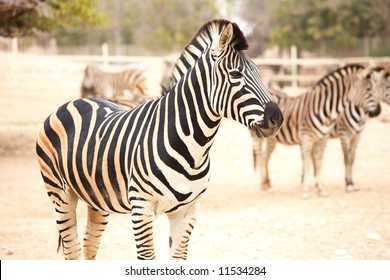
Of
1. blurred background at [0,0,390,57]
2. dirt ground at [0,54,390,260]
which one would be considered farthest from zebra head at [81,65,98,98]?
blurred background at [0,0,390,57]

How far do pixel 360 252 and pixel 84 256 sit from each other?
290 cm

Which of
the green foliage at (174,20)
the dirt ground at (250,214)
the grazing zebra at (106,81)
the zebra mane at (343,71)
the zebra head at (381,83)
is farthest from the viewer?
the green foliage at (174,20)

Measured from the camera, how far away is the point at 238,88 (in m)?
4.50

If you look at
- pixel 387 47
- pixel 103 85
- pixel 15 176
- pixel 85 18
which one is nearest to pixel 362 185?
pixel 15 176

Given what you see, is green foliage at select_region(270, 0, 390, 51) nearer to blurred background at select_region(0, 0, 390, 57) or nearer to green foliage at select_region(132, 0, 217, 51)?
blurred background at select_region(0, 0, 390, 57)

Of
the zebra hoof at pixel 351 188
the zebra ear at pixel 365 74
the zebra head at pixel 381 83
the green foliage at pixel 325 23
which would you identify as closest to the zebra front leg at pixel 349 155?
the zebra hoof at pixel 351 188

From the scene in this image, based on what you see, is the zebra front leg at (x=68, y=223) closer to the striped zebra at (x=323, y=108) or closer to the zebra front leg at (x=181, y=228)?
the zebra front leg at (x=181, y=228)

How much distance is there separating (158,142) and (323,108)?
20.2ft

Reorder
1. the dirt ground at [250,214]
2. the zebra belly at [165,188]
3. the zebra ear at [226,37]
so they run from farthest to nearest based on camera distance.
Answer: the dirt ground at [250,214] < the zebra belly at [165,188] < the zebra ear at [226,37]

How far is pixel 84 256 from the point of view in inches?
223

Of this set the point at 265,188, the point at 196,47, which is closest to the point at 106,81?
the point at 265,188

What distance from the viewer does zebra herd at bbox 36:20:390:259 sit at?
14.9 ft

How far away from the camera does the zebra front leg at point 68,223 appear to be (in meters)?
5.46

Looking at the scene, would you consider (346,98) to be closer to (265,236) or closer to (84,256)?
(265,236)
